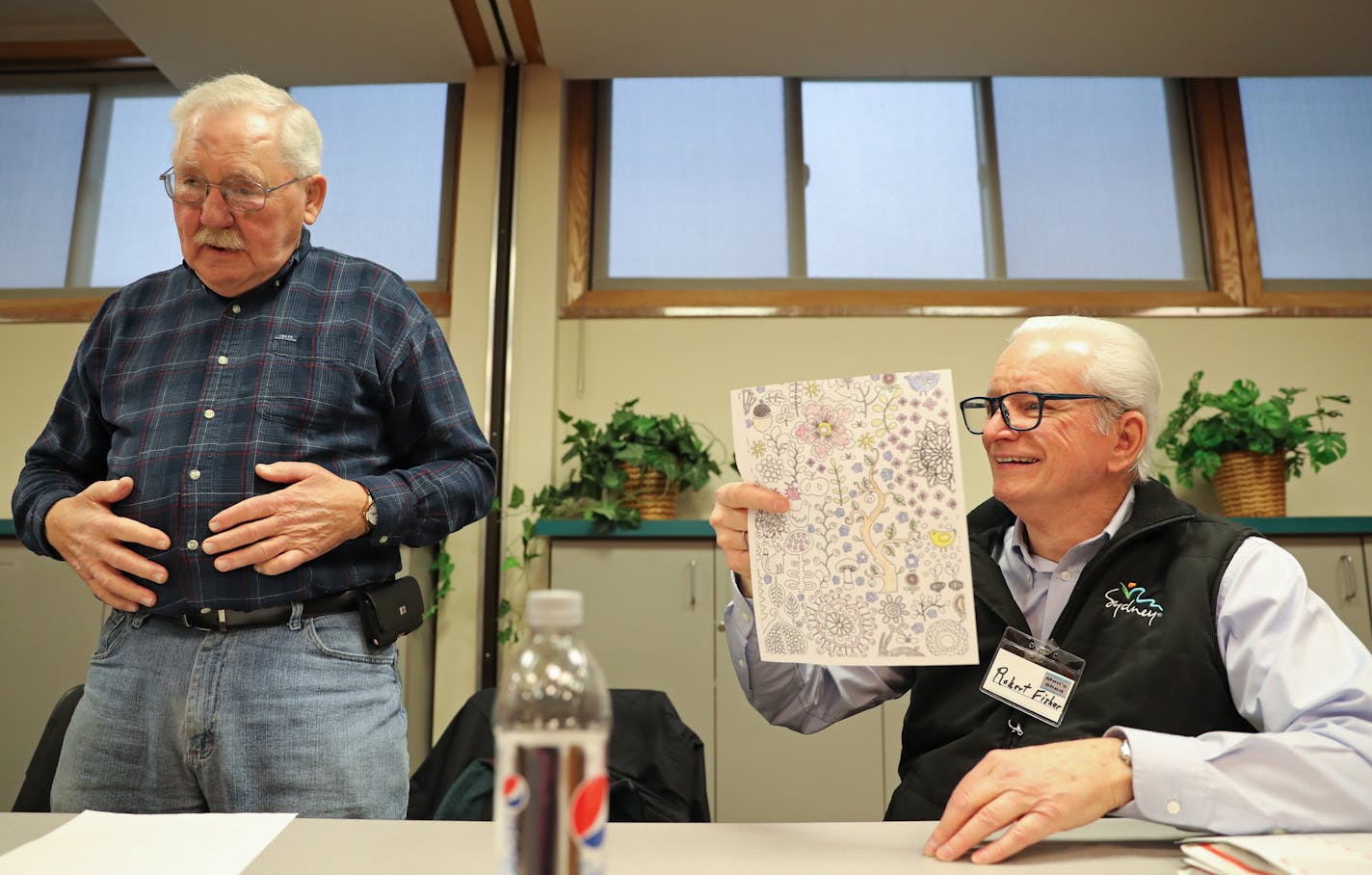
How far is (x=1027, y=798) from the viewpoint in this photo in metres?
1.01

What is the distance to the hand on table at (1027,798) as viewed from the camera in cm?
99

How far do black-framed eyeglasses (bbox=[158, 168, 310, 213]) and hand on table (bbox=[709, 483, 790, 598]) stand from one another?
0.90 m

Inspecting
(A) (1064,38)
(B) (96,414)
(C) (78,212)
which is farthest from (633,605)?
(C) (78,212)

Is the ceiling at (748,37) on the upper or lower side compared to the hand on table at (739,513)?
upper

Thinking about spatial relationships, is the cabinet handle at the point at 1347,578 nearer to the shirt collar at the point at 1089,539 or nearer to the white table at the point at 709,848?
the shirt collar at the point at 1089,539

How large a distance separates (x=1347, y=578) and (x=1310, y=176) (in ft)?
5.98

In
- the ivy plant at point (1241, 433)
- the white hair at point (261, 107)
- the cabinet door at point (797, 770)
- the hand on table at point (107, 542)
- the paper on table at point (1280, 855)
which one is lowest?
the cabinet door at point (797, 770)

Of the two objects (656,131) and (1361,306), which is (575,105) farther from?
(1361,306)

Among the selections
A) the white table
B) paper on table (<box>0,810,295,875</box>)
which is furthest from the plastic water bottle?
paper on table (<box>0,810,295,875</box>)

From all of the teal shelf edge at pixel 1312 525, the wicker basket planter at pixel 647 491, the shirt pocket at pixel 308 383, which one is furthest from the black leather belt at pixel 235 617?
the teal shelf edge at pixel 1312 525

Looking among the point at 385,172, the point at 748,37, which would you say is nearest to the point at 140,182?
the point at 385,172

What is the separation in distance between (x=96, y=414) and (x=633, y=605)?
80.0 inches

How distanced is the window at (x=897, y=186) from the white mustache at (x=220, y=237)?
8.51 feet

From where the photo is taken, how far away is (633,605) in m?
3.42
